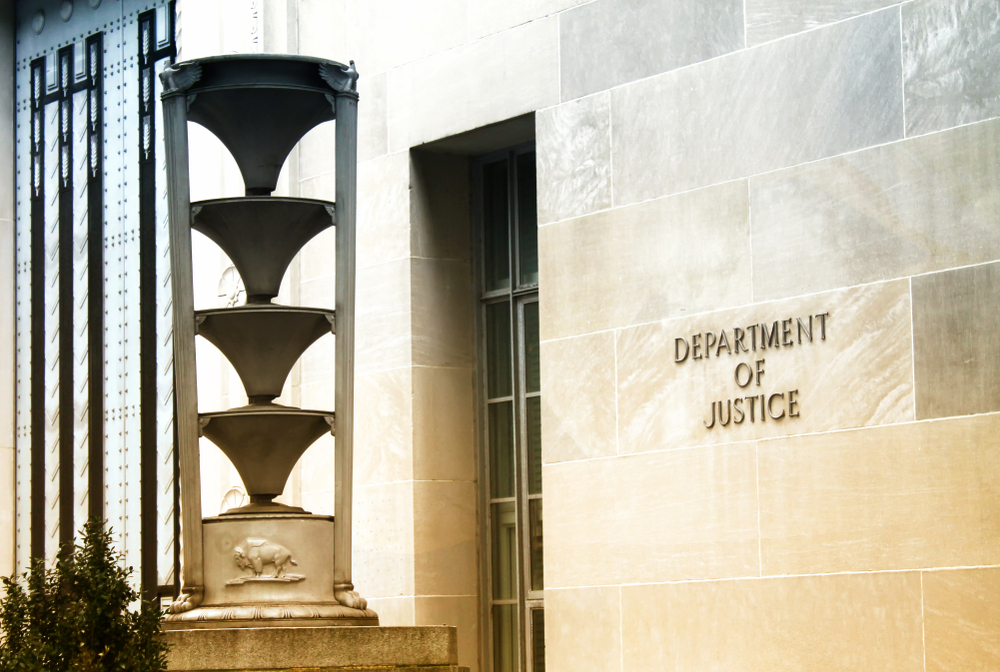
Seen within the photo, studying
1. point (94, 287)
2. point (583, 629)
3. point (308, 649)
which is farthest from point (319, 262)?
point (308, 649)

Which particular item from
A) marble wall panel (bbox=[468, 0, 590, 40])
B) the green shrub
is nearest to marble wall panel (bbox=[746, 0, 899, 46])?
marble wall panel (bbox=[468, 0, 590, 40])

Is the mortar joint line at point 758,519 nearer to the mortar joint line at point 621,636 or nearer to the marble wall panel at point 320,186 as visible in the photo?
the mortar joint line at point 621,636

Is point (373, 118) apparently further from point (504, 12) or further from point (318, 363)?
point (318, 363)

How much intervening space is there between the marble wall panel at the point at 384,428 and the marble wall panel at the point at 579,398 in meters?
1.49

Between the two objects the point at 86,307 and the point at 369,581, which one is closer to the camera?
the point at 369,581

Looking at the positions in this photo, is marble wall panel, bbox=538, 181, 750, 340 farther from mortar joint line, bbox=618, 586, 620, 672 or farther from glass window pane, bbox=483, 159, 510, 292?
mortar joint line, bbox=618, 586, 620, 672

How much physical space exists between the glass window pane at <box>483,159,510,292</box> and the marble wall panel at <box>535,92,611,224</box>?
4.24 ft

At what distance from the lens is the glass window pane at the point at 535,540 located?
11.9m

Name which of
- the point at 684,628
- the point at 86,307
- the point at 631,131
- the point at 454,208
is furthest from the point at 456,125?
A: the point at 86,307

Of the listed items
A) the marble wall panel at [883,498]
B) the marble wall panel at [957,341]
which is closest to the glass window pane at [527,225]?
the marble wall panel at [883,498]

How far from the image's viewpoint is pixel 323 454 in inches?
502

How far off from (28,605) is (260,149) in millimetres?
3097

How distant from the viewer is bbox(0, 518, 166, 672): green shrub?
6738 mm

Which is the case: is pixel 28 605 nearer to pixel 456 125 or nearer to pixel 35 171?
pixel 456 125
